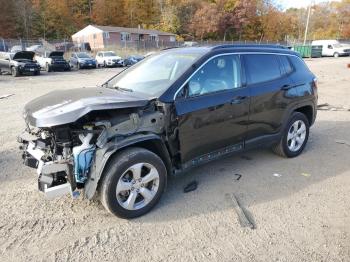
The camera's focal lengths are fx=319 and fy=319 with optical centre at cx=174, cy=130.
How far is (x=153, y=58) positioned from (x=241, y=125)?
5.48 ft

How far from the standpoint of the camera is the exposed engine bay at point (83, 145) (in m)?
3.31

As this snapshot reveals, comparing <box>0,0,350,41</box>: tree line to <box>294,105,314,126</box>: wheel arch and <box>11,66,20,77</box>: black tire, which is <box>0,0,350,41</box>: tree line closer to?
<box>11,66,20,77</box>: black tire

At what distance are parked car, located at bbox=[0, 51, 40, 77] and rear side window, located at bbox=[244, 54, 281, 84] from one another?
20.2 m

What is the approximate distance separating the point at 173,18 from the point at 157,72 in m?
68.9

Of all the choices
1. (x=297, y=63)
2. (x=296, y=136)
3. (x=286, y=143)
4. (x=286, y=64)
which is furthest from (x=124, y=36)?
(x=286, y=143)

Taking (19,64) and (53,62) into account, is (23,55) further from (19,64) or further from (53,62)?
(53,62)

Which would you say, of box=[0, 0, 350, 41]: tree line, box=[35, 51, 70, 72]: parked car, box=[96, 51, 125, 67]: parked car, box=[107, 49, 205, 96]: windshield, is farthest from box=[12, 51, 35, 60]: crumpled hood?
box=[0, 0, 350, 41]: tree line

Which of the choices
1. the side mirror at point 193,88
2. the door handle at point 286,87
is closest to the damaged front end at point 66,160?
the side mirror at point 193,88

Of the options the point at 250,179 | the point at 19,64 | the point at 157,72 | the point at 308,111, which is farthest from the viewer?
the point at 19,64

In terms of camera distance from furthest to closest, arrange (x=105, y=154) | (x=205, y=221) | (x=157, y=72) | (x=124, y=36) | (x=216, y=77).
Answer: (x=124, y=36)
(x=157, y=72)
(x=216, y=77)
(x=205, y=221)
(x=105, y=154)

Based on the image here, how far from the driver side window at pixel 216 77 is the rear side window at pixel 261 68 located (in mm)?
229

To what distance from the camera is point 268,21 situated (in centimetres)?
7362

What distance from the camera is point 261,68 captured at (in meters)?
4.73

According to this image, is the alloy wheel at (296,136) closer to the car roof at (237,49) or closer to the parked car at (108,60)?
the car roof at (237,49)
